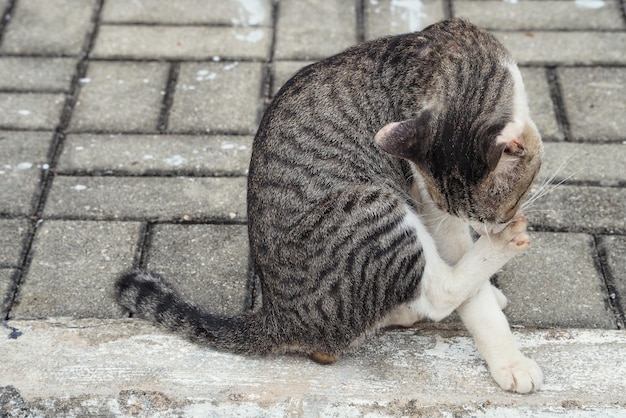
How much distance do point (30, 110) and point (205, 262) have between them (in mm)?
1329

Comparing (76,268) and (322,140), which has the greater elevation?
(322,140)

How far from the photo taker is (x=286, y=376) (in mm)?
3090

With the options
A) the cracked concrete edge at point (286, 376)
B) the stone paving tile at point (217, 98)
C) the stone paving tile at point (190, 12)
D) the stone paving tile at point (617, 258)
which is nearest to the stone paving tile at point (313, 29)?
the stone paving tile at point (190, 12)

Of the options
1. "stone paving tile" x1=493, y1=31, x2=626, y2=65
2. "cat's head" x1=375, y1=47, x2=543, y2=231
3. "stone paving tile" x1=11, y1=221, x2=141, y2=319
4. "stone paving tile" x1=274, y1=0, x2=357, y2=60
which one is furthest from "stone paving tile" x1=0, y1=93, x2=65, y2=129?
"stone paving tile" x1=493, y1=31, x2=626, y2=65

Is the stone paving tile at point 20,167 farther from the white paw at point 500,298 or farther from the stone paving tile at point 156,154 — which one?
the white paw at point 500,298

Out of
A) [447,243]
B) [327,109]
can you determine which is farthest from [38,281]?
[447,243]

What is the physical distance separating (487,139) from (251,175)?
884mm

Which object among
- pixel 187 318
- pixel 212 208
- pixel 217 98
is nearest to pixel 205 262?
pixel 212 208

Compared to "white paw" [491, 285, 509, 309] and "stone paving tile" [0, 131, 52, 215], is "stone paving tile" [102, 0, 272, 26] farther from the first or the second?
"white paw" [491, 285, 509, 309]

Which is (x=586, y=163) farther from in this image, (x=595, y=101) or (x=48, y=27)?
(x=48, y=27)

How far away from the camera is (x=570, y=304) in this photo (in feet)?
11.0

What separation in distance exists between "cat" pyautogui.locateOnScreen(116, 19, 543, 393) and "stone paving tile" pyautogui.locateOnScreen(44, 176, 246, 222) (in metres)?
0.68

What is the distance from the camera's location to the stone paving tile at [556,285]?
→ 3309 millimetres

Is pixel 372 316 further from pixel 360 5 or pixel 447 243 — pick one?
pixel 360 5
